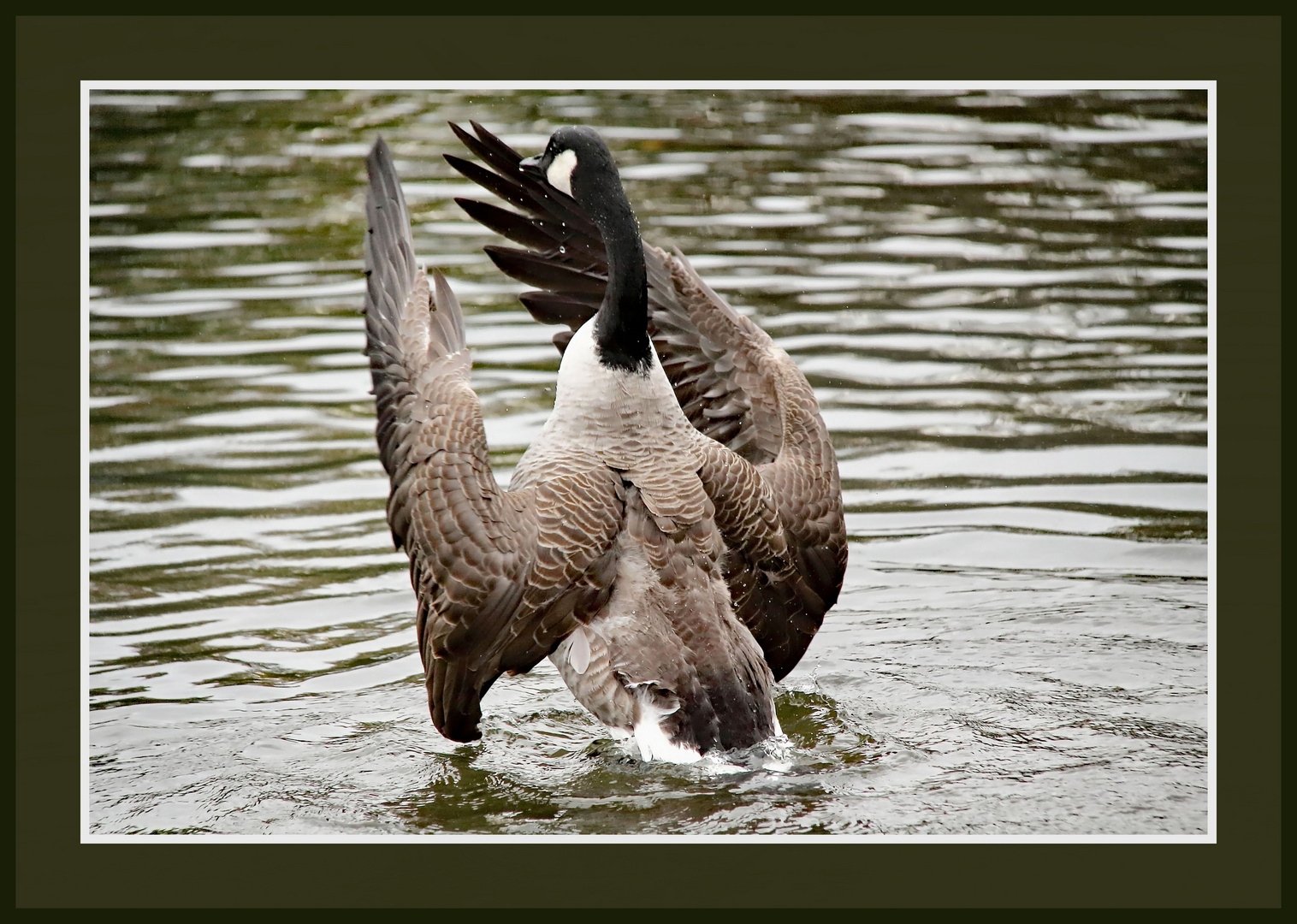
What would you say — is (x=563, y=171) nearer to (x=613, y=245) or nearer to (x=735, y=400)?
(x=613, y=245)

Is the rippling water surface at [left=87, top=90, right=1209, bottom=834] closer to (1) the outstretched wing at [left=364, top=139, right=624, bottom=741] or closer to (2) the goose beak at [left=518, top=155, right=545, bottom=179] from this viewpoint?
(1) the outstretched wing at [left=364, top=139, right=624, bottom=741]

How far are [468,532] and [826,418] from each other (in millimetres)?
4895

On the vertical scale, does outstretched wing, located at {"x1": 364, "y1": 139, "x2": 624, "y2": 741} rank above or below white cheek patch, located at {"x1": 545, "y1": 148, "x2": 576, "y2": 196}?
below

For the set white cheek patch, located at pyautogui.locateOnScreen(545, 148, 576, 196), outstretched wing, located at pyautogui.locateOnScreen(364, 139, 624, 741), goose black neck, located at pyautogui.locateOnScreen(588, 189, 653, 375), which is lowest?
outstretched wing, located at pyautogui.locateOnScreen(364, 139, 624, 741)

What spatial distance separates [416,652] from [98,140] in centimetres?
785

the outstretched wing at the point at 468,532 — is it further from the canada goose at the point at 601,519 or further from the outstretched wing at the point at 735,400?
the outstretched wing at the point at 735,400

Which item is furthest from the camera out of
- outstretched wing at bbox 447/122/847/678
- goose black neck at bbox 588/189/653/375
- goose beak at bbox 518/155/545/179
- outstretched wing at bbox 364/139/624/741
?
goose beak at bbox 518/155/545/179

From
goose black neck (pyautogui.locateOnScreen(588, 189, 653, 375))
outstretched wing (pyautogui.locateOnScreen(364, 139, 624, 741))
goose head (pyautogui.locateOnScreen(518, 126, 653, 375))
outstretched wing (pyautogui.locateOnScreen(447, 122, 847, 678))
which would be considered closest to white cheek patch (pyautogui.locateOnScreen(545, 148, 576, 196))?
goose head (pyautogui.locateOnScreen(518, 126, 653, 375))

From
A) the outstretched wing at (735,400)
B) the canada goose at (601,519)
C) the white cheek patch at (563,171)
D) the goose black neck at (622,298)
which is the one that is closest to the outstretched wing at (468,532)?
the canada goose at (601,519)

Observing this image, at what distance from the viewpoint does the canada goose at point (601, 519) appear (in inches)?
249

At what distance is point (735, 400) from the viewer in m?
7.89

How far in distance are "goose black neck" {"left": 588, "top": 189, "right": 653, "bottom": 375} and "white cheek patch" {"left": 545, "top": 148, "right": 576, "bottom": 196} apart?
0.23m

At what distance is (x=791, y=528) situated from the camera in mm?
7160

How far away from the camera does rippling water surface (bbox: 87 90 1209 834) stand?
6367 millimetres
